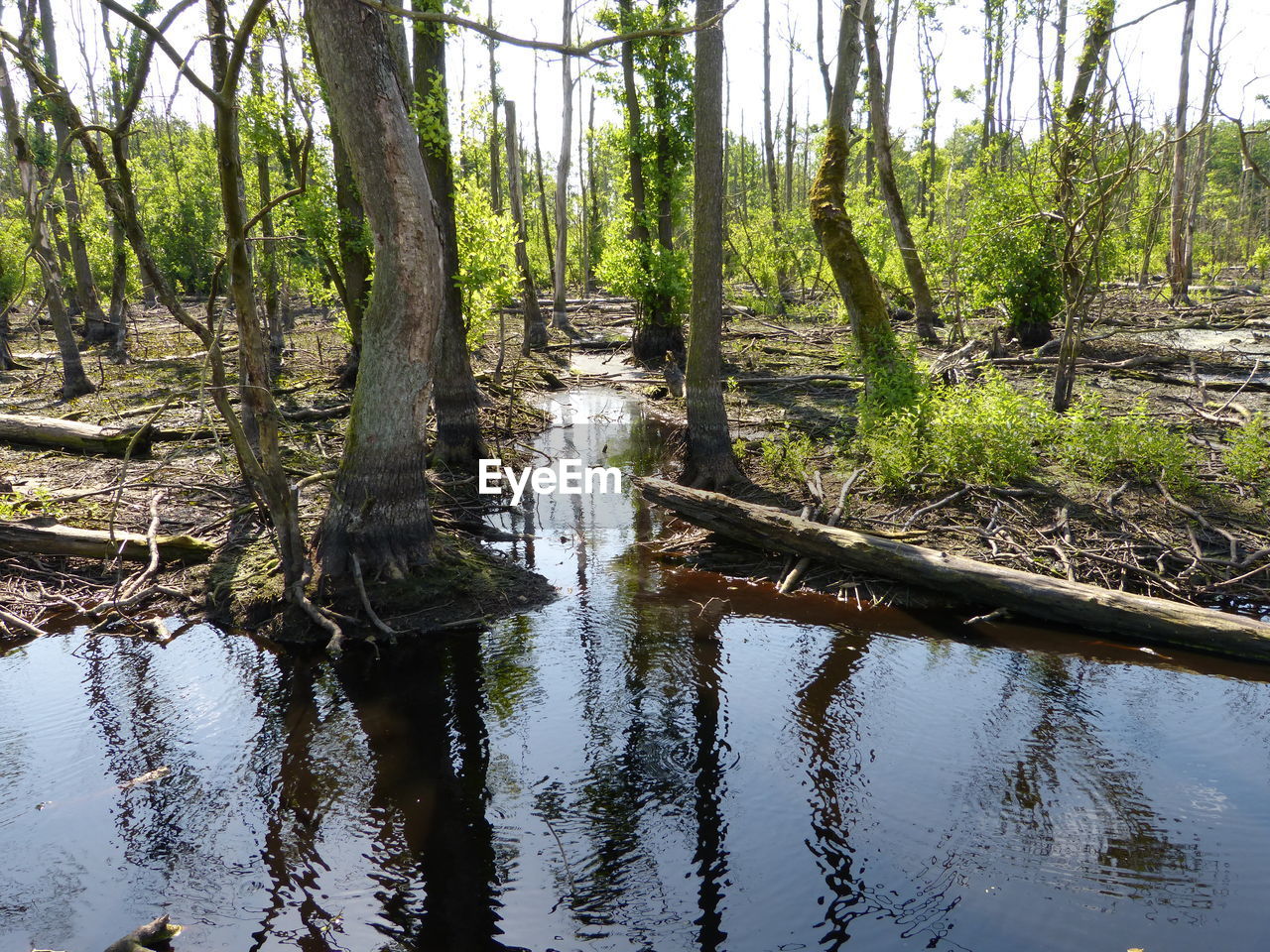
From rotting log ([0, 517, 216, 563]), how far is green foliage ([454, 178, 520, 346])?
4.48 m

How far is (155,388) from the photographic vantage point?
13.5 metres

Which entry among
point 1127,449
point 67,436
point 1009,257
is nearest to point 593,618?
point 1127,449

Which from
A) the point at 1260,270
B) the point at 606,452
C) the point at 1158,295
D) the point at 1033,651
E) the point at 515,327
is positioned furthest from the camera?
the point at 1260,270

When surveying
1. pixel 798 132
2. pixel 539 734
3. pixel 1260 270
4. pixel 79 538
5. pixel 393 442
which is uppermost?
pixel 798 132

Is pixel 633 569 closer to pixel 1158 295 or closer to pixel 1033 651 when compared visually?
pixel 1033 651

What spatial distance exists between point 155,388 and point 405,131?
9.82m

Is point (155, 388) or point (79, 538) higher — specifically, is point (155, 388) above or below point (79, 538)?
above

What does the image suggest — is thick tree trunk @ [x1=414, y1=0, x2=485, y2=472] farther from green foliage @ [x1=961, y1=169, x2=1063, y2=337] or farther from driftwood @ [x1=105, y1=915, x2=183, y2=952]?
green foliage @ [x1=961, y1=169, x2=1063, y2=337]

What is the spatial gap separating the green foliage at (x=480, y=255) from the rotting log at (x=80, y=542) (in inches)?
176

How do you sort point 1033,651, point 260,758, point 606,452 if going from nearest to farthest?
point 260,758 → point 1033,651 → point 606,452

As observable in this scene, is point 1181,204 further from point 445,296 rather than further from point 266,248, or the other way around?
point 266,248

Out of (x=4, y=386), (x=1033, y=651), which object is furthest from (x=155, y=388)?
(x=1033, y=651)

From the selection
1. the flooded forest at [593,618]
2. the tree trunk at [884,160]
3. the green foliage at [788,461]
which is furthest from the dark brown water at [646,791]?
the tree trunk at [884,160]

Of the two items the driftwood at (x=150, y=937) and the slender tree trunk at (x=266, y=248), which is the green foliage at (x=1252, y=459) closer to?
the driftwood at (x=150, y=937)
